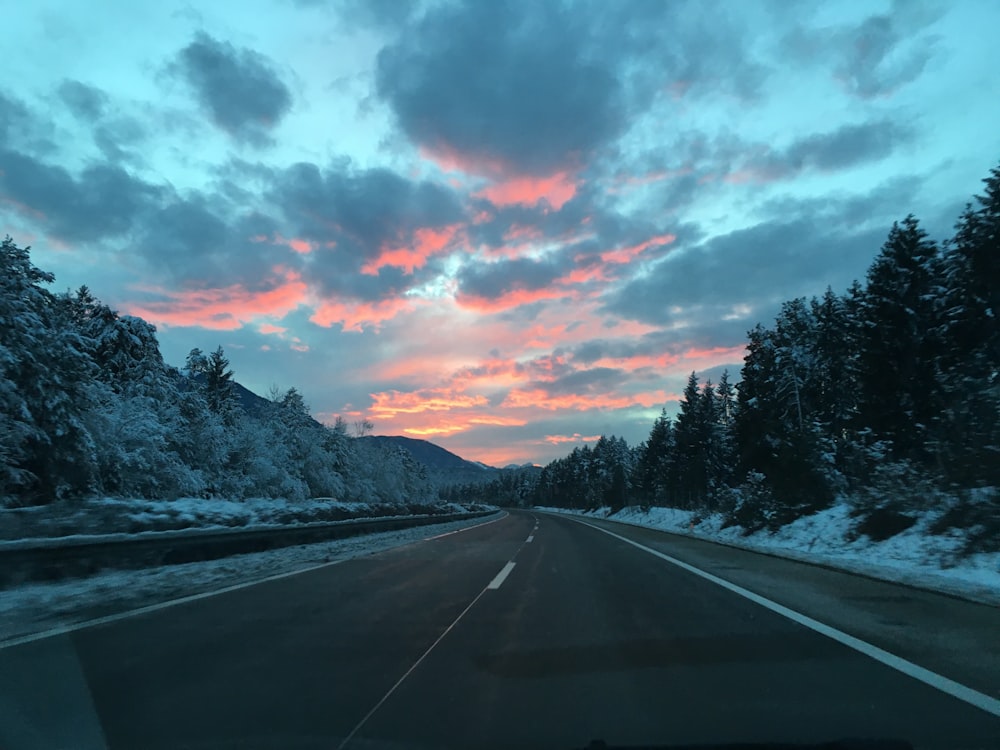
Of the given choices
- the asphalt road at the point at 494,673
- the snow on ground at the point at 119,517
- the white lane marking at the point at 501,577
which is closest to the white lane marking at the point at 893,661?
the asphalt road at the point at 494,673

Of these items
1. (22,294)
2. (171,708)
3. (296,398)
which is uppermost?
(296,398)

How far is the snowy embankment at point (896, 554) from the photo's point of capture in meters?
10.8

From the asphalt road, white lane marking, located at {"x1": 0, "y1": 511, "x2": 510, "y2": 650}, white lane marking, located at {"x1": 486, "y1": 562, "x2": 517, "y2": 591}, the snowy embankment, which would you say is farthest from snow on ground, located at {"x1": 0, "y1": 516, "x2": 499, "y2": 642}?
the snowy embankment

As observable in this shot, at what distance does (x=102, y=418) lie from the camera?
25.7 metres

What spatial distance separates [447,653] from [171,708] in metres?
2.53

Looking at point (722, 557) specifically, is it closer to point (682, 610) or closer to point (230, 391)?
point (682, 610)

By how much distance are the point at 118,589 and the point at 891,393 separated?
3366 centimetres

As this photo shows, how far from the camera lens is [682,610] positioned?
8.84m

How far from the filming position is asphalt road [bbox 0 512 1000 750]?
428 centimetres

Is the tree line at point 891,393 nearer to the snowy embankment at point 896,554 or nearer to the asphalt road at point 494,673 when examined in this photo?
the snowy embankment at point 896,554

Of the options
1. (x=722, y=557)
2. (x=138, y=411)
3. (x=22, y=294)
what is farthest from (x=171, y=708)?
(x=138, y=411)

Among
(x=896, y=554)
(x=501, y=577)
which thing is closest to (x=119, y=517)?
(x=501, y=577)

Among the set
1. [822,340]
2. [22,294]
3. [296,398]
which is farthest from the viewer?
[296,398]

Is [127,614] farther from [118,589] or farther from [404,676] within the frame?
[404,676]
